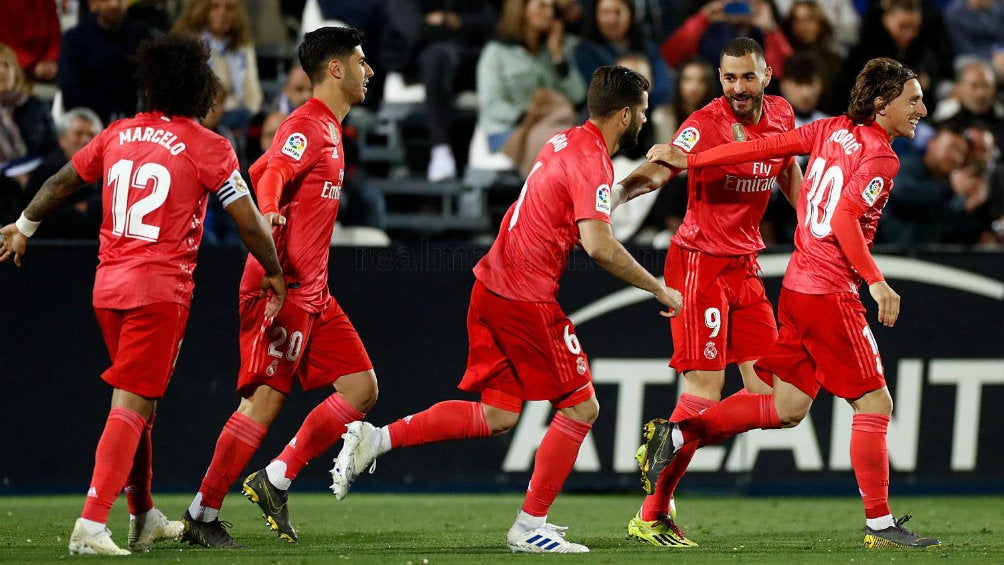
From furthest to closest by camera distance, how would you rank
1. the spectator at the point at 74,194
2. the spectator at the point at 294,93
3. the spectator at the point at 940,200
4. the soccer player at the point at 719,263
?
the spectator at the point at 940,200
the spectator at the point at 294,93
the spectator at the point at 74,194
the soccer player at the point at 719,263

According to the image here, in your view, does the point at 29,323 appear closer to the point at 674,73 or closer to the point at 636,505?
the point at 636,505

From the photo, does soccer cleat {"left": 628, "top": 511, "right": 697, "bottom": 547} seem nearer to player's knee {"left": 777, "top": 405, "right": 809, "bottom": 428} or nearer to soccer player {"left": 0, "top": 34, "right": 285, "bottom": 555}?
player's knee {"left": 777, "top": 405, "right": 809, "bottom": 428}

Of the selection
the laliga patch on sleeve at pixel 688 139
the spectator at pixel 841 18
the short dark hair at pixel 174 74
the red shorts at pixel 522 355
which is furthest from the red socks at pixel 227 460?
the spectator at pixel 841 18

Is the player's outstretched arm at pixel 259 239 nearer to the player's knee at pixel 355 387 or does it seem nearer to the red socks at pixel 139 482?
the player's knee at pixel 355 387

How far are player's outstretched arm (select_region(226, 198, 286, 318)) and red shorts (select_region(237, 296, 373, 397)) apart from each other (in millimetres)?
272

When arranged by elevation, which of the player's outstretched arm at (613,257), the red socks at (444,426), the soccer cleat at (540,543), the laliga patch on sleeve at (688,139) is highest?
the laliga patch on sleeve at (688,139)

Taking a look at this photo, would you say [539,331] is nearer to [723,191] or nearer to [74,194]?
[723,191]

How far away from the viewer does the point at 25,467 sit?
8336 mm

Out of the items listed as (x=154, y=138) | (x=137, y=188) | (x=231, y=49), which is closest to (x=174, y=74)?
(x=154, y=138)

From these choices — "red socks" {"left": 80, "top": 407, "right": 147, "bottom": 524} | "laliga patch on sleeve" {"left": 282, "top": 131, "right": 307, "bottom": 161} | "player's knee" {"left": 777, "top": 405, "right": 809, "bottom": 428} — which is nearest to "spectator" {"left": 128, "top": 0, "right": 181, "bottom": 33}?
"laliga patch on sleeve" {"left": 282, "top": 131, "right": 307, "bottom": 161}

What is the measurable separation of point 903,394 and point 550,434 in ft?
12.4

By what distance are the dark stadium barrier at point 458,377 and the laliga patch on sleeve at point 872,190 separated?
2832mm

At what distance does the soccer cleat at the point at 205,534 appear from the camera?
6.20 meters

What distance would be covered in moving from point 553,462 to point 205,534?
1.68 m
